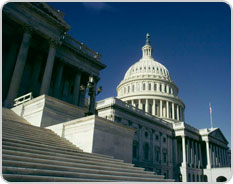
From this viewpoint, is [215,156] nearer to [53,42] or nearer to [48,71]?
[48,71]

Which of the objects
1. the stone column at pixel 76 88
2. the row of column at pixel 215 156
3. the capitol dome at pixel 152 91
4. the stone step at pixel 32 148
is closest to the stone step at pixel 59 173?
the stone step at pixel 32 148

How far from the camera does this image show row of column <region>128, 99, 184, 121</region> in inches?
2793

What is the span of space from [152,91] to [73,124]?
62408mm

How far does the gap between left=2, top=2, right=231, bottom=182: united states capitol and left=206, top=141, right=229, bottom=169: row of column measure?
30cm

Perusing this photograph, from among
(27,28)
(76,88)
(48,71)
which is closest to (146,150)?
(76,88)

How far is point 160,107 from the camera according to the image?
236ft

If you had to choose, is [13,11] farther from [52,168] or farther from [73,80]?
[52,168]

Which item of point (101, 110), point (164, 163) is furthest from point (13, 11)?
point (164, 163)

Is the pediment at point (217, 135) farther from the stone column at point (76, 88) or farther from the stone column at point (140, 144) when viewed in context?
the stone column at point (76, 88)

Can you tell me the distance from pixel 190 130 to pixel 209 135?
863 cm

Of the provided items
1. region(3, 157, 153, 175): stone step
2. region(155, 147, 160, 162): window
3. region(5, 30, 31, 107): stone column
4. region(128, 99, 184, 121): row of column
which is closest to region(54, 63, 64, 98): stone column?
region(5, 30, 31, 107): stone column

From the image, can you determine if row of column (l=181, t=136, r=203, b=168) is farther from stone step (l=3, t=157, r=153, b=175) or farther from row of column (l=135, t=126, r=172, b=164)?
stone step (l=3, t=157, r=153, b=175)

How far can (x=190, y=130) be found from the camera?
5897cm

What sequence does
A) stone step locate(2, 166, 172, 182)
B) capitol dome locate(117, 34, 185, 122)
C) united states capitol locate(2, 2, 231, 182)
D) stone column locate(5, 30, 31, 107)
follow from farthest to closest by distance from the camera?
capitol dome locate(117, 34, 185, 122) → stone column locate(5, 30, 31, 107) → united states capitol locate(2, 2, 231, 182) → stone step locate(2, 166, 172, 182)
